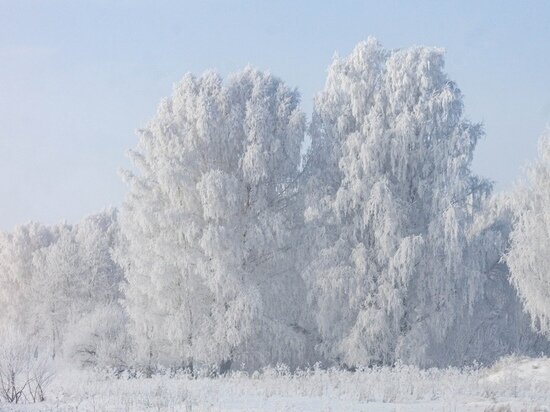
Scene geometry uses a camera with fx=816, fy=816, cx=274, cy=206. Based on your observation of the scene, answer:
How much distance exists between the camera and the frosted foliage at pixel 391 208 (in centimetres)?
2762

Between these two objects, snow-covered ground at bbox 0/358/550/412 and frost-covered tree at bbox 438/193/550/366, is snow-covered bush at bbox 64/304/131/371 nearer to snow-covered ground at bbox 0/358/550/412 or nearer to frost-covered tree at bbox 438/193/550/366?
frost-covered tree at bbox 438/193/550/366

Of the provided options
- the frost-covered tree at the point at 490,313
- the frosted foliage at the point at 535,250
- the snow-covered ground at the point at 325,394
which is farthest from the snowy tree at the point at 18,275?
the snow-covered ground at the point at 325,394

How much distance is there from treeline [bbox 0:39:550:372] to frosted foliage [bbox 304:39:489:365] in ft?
0.18

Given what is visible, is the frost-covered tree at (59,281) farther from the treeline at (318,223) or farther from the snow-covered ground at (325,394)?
the snow-covered ground at (325,394)

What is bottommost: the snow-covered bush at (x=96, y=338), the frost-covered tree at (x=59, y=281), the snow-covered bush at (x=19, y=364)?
the snow-covered bush at (x=19, y=364)

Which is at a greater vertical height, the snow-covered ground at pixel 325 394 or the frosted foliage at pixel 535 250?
the frosted foliage at pixel 535 250

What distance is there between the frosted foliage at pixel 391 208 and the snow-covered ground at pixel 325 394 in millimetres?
8611

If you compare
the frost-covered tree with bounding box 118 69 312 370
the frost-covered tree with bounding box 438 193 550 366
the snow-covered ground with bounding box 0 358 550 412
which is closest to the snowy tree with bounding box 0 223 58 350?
the frost-covered tree with bounding box 118 69 312 370

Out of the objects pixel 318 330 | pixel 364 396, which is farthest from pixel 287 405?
pixel 318 330

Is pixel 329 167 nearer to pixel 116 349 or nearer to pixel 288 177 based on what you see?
pixel 288 177

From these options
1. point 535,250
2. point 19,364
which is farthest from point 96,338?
point 535,250

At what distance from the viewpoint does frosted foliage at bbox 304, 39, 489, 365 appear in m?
27.6

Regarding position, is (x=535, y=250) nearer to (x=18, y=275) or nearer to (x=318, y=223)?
(x=318, y=223)

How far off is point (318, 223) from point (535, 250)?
7994 millimetres
